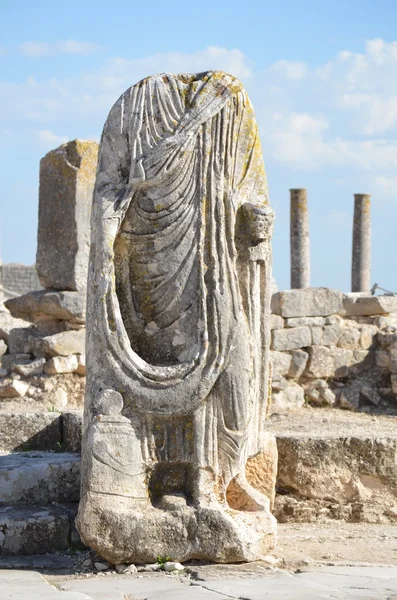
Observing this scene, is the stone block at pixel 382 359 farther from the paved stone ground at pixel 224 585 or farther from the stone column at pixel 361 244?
the stone column at pixel 361 244

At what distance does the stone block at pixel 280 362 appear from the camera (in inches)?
438

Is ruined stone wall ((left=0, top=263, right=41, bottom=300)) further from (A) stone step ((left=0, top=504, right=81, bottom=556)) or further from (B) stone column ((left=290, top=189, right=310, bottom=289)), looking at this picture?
(A) stone step ((left=0, top=504, right=81, bottom=556))

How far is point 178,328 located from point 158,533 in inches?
41.1

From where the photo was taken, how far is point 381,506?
647 cm

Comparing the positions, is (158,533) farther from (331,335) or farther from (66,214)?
(331,335)

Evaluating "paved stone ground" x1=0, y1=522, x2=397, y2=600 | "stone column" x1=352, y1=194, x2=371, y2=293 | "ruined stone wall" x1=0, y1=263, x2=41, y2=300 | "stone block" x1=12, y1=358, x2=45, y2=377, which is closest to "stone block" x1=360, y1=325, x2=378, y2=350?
"stone block" x1=12, y1=358, x2=45, y2=377

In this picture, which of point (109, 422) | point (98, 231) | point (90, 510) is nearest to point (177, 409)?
point (109, 422)

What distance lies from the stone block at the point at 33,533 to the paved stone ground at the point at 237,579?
0.07m

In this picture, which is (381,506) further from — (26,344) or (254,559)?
(26,344)

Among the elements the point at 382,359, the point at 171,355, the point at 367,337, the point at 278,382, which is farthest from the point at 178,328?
the point at 367,337

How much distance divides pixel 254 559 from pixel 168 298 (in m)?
1.39

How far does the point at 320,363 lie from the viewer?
37.5 ft

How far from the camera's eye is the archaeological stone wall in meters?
11.2

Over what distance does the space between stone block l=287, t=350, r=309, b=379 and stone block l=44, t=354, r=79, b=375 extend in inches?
100.0
